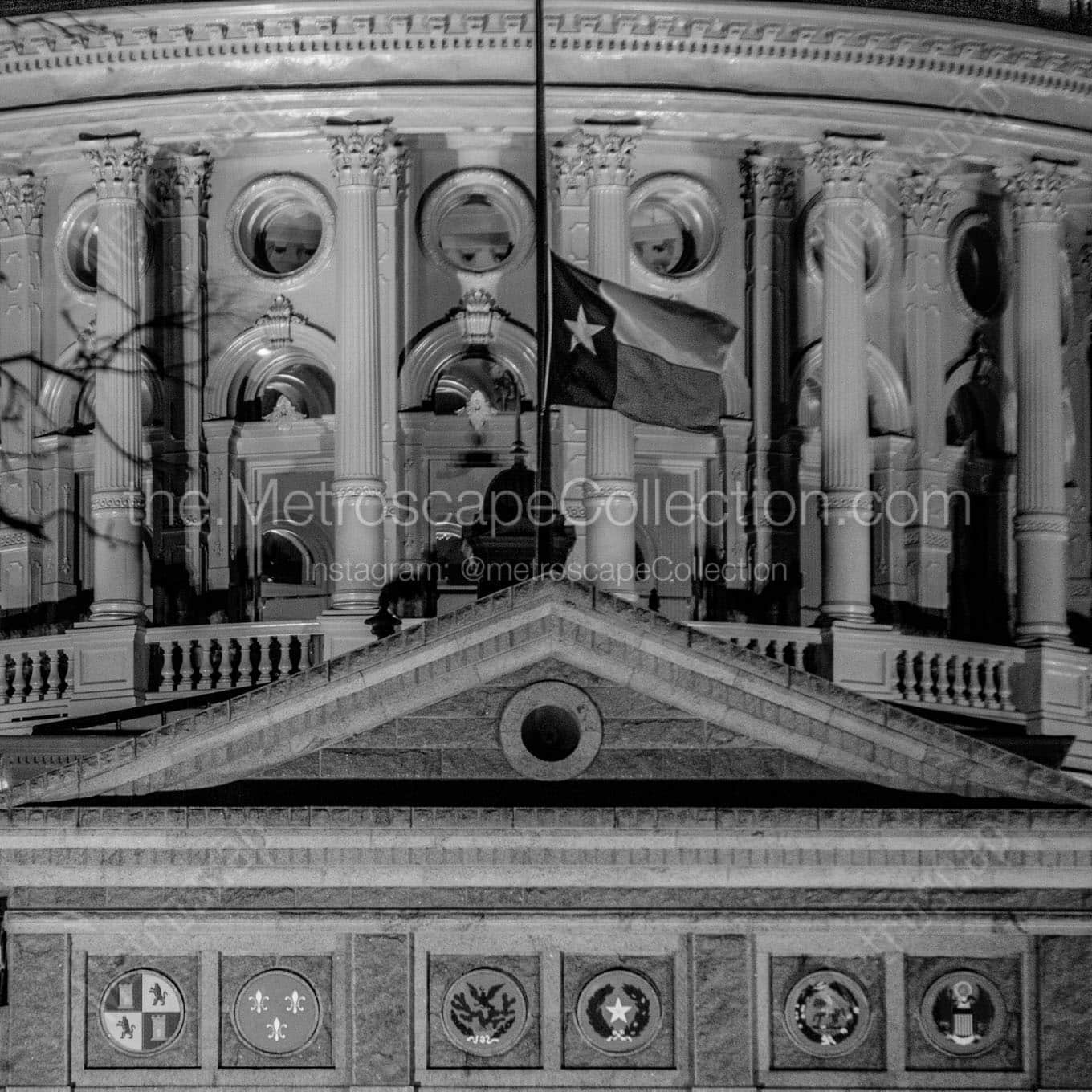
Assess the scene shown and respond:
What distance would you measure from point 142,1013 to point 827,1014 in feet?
27.3

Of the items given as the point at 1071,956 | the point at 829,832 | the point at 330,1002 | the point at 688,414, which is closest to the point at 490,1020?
the point at 330,1002

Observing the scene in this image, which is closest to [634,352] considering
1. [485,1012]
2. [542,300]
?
[542,300]

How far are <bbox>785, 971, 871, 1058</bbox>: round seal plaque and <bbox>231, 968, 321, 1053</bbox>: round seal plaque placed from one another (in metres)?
5.81

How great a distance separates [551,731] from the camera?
38062mm

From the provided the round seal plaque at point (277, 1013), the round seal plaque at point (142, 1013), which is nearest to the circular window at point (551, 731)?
the round seal plaque at point (277, 1013)

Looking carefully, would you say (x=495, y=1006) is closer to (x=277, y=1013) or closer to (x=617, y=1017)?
(x=617, y=1017)

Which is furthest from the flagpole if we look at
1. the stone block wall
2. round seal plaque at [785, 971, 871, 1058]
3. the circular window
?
round seal plaque at [785, 971, 871, 1058]

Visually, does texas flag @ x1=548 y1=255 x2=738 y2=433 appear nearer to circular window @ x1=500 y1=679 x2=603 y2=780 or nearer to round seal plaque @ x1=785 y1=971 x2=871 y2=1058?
circular window @ x1=500 y1=679 x2=603 y2=780

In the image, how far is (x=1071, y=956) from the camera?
37.6 metres

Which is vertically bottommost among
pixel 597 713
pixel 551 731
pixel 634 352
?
pixel 551 731

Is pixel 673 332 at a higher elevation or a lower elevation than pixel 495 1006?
higher

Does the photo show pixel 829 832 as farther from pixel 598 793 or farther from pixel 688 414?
pixel 688 414

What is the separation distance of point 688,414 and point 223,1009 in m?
15.2

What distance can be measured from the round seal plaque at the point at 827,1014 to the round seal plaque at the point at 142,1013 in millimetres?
7461
